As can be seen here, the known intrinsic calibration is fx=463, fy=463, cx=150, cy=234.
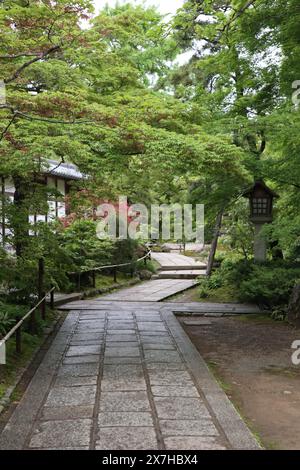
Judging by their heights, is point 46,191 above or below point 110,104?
below

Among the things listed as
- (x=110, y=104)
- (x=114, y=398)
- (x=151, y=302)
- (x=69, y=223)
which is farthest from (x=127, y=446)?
(x=69, y=223)

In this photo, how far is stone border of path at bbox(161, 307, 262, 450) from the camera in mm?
4262

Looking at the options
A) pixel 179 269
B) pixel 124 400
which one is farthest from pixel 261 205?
pixel 124 400

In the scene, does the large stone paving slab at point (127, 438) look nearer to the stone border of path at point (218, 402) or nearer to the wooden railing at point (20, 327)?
the stone border of path at point (218, 402)

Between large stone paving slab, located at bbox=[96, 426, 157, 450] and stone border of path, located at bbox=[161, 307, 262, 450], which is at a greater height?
large stone paving slab, located at bbox=[96, 426, 157, 450]

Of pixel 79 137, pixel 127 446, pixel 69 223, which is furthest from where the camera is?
pixel 69 223

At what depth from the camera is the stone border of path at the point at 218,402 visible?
4.26m

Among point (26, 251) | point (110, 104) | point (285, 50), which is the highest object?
point (285, 50)

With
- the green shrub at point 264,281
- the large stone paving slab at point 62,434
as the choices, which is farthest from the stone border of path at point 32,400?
the green shrub at point 264,281

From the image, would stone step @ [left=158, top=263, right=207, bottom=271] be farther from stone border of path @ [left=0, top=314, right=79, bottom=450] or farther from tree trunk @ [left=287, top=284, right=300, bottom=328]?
stone border of path @ [left=0, top=314, right=79, bottom=450]

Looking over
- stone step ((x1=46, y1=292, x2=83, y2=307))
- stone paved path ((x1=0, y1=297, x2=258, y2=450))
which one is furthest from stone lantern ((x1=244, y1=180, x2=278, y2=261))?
stone paved path ((x1=0, y1=297, x2=258, y2=450))

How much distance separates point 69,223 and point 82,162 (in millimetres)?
7121

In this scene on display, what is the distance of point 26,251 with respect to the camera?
901cm

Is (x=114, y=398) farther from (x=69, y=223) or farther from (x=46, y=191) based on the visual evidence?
(x=69, y=223)
